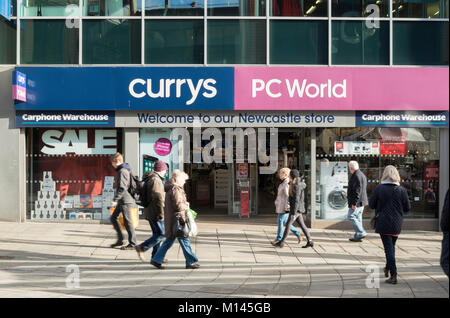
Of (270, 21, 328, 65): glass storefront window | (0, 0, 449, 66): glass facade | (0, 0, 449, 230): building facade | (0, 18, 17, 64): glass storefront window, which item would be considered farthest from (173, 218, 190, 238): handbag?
(0, 18, 17, 64): glass storefront window

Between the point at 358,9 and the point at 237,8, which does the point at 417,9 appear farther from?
the point at 237,8

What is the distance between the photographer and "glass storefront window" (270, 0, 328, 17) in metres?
13.8

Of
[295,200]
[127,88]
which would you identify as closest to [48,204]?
[127,88]

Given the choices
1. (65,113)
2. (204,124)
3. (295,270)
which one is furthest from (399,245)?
(65,113)

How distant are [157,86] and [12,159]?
4.06 m

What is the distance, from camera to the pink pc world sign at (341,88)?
44.5 ft

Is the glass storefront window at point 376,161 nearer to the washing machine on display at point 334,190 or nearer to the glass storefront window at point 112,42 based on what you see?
the washing machine on display at point 334,190

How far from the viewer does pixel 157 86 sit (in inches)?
537

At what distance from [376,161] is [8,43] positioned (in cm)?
965

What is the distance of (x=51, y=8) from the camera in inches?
544

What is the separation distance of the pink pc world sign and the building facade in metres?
0.02

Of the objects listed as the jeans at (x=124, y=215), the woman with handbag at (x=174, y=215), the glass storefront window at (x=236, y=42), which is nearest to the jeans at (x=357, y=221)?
the glass storefront window at (x=236, y=42)

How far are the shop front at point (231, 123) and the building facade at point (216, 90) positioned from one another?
0.09 ft

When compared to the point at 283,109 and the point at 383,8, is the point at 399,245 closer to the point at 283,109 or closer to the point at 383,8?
the point at 283,109
